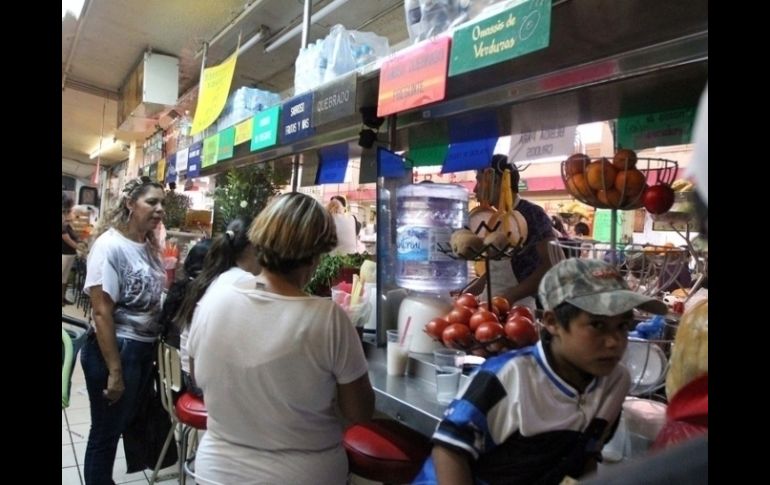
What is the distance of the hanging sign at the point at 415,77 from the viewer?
154 centimetres

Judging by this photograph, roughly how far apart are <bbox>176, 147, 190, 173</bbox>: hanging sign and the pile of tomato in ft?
9.74

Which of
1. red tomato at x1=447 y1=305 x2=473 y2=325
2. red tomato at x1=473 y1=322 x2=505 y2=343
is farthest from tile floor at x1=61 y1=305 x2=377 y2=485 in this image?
red tomato at x1=473 y1=322 x2=505 y2=343

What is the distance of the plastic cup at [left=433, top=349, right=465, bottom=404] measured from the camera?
1.57 meters

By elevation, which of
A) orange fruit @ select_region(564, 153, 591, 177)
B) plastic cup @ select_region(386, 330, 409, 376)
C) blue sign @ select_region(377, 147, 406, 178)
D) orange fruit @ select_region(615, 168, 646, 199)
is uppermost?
blue sign @ select_region(377, 147, 406, 178)

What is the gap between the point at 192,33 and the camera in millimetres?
4621

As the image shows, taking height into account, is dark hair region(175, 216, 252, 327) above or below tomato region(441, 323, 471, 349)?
above

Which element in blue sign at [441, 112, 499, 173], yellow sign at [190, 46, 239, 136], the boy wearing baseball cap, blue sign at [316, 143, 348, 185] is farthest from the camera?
blue sign at [316, 143, 348, 185]

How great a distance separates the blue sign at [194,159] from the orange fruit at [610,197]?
2.97m

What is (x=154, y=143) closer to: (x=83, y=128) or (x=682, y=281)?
(x=83, y=128)

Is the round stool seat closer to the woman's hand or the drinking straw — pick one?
the woman's hand

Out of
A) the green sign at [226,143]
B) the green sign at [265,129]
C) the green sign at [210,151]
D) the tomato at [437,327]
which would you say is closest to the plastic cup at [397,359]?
the tomato at [437,327]

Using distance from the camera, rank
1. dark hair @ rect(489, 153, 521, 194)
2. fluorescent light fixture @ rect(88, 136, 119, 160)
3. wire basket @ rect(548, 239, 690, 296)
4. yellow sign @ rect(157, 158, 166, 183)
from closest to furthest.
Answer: wire basket @ rect(548, 239, 690, 296)
dark hair @ rect(489, 153, 521, 194)
yellow sign @ rect(157, 158, 166, 183)
fluorescent light fixture @ rect(88, 136, 119, 160)
